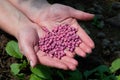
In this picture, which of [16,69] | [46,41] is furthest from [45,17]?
[16,69]

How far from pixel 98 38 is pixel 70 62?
3.17 ft

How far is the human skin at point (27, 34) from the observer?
2498 mm

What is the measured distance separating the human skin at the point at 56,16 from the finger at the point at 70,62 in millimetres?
108

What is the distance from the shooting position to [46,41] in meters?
2.78

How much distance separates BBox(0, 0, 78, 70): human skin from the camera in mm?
2498

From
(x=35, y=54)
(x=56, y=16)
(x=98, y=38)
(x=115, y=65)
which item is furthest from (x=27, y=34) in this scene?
(x=98, y=38)

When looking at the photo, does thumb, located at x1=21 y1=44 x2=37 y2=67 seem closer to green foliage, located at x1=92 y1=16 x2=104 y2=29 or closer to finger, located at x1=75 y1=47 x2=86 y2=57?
finger, located at x1=75 y1=47 x2=86 y2=57

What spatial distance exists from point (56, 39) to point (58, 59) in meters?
0.29

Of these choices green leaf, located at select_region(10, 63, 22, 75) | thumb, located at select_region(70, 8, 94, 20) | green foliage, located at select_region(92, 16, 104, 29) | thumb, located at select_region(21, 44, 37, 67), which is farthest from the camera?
green foliage, located at select_region(92, 16, 104, 29)

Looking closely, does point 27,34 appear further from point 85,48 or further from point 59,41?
point 85,48

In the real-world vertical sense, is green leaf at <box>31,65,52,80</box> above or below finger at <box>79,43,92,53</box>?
below

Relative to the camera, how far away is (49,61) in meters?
2.54

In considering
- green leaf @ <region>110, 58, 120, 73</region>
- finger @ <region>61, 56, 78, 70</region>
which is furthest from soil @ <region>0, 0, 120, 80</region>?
finger @ <region>61, 56, 78, 70</region>

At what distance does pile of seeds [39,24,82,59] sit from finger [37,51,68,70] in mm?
52
